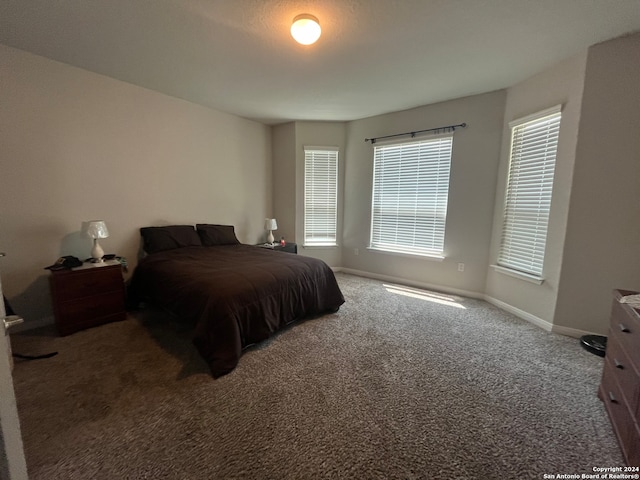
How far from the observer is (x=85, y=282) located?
2512mm

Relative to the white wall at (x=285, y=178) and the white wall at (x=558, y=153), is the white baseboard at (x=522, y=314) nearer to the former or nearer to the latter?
the white wall at (x=558, y=153)

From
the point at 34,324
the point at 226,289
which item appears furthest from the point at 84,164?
the point at 226,289

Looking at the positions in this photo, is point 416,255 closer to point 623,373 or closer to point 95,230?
point 623,373

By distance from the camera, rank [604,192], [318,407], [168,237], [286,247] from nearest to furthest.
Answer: [318,407] → [604,192] → [168,237] → [286,247]

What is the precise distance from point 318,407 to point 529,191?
10.1 feet

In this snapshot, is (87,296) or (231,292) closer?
(231,292)

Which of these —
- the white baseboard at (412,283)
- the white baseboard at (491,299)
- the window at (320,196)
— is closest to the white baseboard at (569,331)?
the white baseboard at (491,299)

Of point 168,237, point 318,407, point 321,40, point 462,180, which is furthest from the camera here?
point 462,180

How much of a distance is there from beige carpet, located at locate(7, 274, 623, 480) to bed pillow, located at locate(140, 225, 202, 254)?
1.00 meters

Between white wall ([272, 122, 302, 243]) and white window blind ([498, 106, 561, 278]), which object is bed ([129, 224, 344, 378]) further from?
white window blind ([498, 106, 561, 278])

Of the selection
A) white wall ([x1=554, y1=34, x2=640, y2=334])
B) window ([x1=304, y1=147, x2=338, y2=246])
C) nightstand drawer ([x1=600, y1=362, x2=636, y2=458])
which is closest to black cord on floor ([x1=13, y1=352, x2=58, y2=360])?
window ([x1=304, y1=147, x2=338, y2=246])

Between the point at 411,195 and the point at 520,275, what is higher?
the point at 411,195

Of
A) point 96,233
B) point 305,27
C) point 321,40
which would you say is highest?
point 321,40

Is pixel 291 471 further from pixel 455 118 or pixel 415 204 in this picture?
pixel 455 118
